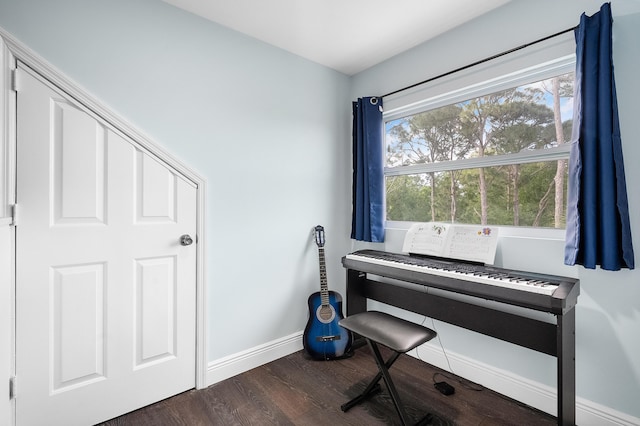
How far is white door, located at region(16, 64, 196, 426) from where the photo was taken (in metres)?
1.47

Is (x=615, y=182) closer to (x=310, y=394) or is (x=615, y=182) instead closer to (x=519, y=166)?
(x=519, y=166)

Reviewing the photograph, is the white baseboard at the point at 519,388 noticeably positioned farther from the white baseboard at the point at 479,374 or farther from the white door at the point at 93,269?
the white door at the point at 93,269

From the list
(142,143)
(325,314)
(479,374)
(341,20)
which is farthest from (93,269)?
(479,374)

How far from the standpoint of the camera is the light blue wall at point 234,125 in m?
1.64

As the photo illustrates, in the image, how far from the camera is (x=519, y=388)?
1.84 metres

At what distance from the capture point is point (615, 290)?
1.54 m

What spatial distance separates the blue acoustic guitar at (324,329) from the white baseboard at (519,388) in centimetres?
59

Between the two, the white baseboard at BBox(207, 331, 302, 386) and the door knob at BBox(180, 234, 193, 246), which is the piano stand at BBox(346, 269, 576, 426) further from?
the door knob at BBox(180, 234, 193, 246)

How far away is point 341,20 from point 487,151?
1.31 m

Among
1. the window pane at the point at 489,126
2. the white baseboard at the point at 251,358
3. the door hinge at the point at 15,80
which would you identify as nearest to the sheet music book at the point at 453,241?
the window pane at the point at 489,126

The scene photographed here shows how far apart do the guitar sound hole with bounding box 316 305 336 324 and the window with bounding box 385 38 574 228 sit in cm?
94

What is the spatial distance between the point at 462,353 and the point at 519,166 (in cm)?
131

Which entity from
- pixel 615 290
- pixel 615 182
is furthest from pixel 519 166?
pixel 615 290

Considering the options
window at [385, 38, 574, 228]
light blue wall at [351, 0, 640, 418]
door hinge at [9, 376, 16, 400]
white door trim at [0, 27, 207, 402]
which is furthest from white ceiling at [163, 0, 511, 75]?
door hinge at [9, 376, 16, 400]
